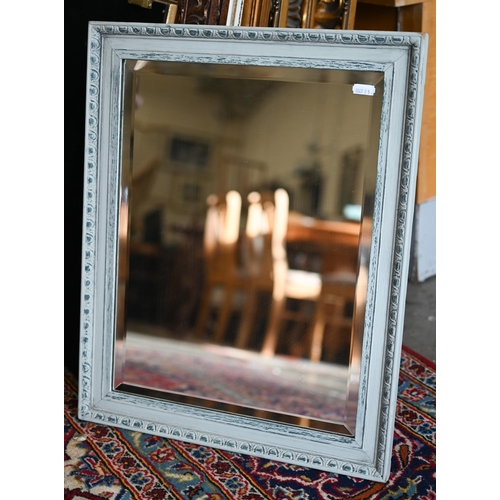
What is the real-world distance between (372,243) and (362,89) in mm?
356

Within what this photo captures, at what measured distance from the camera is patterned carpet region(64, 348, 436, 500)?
1.36m

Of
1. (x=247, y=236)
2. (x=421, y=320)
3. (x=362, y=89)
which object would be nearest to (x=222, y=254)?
(x=247, y=236)

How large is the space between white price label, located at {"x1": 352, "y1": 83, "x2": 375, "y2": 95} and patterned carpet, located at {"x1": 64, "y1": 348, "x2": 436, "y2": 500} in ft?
3.07

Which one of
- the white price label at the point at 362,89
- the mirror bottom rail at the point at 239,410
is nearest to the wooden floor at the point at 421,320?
the mirror bottom rail at the point at 239,410

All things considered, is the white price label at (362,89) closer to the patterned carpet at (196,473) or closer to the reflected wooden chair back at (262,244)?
the reflected wooden chair back at (262,244)

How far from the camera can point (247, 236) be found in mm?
1465

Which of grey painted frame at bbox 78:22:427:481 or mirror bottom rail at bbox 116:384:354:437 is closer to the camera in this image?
grey painted frame at bbox 78:22:427:481

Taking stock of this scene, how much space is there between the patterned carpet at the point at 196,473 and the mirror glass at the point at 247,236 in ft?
0.42

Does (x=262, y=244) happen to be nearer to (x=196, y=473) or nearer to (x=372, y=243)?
(x=372, y=243)

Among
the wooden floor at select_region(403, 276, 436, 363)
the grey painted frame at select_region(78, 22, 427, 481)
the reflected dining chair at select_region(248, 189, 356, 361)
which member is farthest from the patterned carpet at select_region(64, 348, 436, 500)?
the wooden floor at select_region(403, 276, 436, 363)

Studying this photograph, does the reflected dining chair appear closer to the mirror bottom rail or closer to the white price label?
the mirror bottom rail

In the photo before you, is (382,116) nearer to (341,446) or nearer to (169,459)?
(341,446)

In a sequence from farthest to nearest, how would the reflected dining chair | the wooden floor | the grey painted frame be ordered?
the wooden floor → the reflected dining chair → the grey painted frame

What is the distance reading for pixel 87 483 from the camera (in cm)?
138
